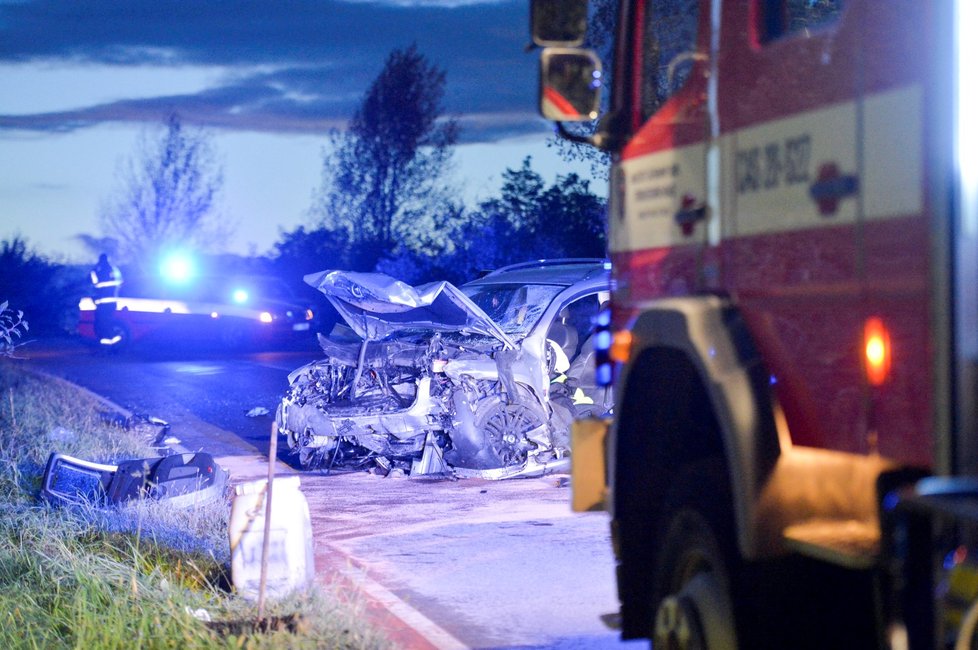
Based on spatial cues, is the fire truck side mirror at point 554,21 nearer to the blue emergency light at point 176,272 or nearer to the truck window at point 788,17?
the truck window at point 788,17

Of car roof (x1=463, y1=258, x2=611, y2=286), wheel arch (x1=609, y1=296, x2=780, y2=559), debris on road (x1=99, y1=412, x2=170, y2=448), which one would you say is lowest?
debris on road (x1=99, y1=412, x2=170, y2=448)

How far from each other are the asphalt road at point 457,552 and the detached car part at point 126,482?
36.3 inches

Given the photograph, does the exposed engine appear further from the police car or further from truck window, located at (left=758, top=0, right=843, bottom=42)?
the police car

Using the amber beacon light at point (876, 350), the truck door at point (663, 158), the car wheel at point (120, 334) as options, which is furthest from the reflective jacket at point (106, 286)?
the amber beacon light at point (876, 350)

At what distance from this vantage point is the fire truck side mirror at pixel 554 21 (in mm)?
4793

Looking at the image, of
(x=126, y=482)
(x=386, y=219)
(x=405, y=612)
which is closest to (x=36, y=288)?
(x=386, y=219)

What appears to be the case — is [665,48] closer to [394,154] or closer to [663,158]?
[663,158]

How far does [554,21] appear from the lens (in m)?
4.80

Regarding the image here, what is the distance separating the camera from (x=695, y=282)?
436 cm

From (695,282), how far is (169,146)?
42583 millimetres

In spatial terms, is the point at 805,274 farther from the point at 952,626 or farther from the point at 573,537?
the point at 573,537

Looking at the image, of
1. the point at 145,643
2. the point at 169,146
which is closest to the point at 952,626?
the point at 145,643

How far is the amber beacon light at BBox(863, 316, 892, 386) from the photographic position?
3146mm

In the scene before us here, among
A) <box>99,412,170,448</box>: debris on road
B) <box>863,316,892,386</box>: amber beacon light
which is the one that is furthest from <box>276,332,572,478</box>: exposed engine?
<box>863,316,892,386</box>: amber beacon light
